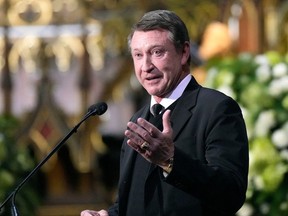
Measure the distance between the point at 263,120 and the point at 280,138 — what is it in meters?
0.16

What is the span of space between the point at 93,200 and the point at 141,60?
6544mm

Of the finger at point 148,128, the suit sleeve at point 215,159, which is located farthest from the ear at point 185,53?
the finger at point 148,128

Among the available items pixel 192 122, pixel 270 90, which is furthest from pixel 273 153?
pixel 192 122

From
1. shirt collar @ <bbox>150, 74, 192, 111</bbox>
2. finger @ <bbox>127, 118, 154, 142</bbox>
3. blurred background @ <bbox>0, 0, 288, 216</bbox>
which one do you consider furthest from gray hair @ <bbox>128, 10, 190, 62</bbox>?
blurred background @ <bbox>0, 0, 288, 216</bbox>

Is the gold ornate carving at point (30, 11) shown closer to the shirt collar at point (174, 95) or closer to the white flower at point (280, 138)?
the white flower at point (280, 138)

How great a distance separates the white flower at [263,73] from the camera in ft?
25.9

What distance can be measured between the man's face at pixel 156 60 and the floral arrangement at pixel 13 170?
15.0 feet

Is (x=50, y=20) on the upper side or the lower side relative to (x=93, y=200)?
upper

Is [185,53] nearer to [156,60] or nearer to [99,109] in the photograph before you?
[156,60]

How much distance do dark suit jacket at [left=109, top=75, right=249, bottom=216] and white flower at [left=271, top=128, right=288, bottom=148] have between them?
3593 mm

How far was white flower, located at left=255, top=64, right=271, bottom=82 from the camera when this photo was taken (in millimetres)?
7906

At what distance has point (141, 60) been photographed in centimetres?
398

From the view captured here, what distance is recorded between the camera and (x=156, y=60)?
3.95 metres

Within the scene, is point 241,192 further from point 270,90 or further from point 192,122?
point 270,90
